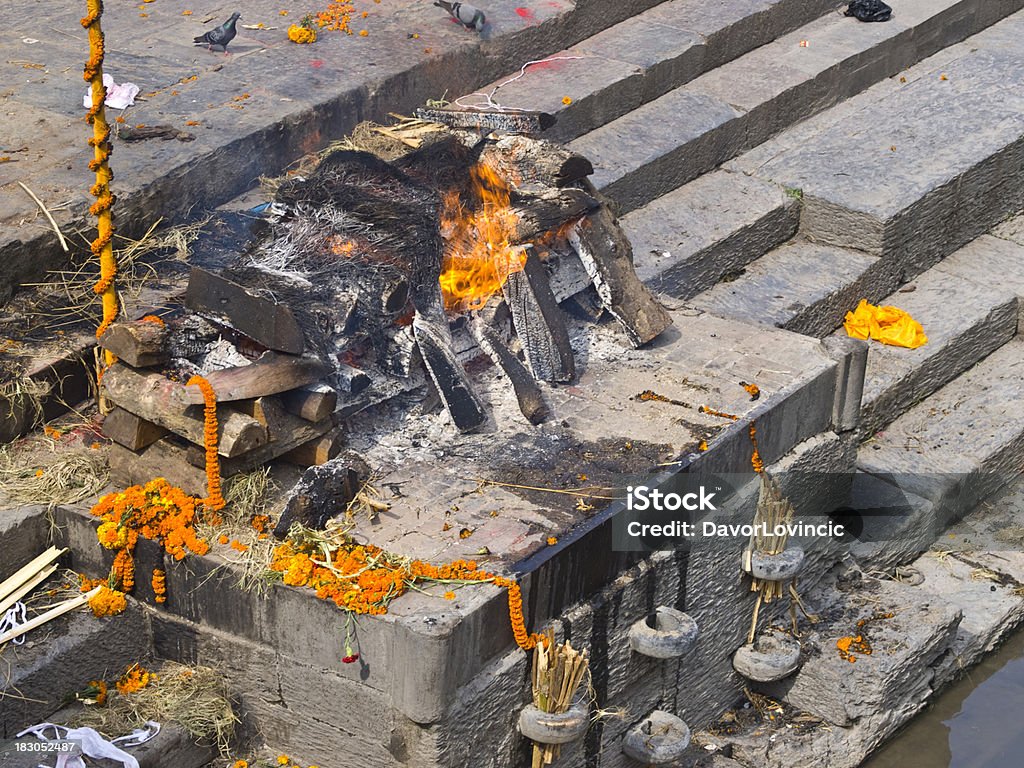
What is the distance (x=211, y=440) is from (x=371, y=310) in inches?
41.8

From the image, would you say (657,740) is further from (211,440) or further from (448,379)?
(211,440)

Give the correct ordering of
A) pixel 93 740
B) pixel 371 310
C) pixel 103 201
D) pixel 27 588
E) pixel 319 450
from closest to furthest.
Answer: pixel 93 740
pixel 27 588
pixel 319 450
pixel 103 201
pixel 371 310

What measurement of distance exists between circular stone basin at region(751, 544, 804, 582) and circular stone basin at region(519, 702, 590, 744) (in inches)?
56.5

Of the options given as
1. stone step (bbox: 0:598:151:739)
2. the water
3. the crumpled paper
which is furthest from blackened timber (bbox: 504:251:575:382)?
the crumpled paper

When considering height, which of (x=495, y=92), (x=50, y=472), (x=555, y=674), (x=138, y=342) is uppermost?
(x=138, y=342)

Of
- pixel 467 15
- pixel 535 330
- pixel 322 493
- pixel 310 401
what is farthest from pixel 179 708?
pixel 467 15

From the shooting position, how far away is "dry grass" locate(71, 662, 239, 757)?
589 cm

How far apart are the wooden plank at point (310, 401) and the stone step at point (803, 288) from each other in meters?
3.31

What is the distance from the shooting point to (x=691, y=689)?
6.99 m

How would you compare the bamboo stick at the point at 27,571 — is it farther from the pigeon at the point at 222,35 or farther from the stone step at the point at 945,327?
the stone step at the point at 945,327

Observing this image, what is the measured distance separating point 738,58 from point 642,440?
525 cm

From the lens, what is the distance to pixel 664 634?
6.37m

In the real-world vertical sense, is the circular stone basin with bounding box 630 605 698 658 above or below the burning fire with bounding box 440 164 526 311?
below

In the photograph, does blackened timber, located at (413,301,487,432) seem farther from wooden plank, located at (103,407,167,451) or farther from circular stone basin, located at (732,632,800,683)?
circular stone basin, located at (732,632,800,683)
